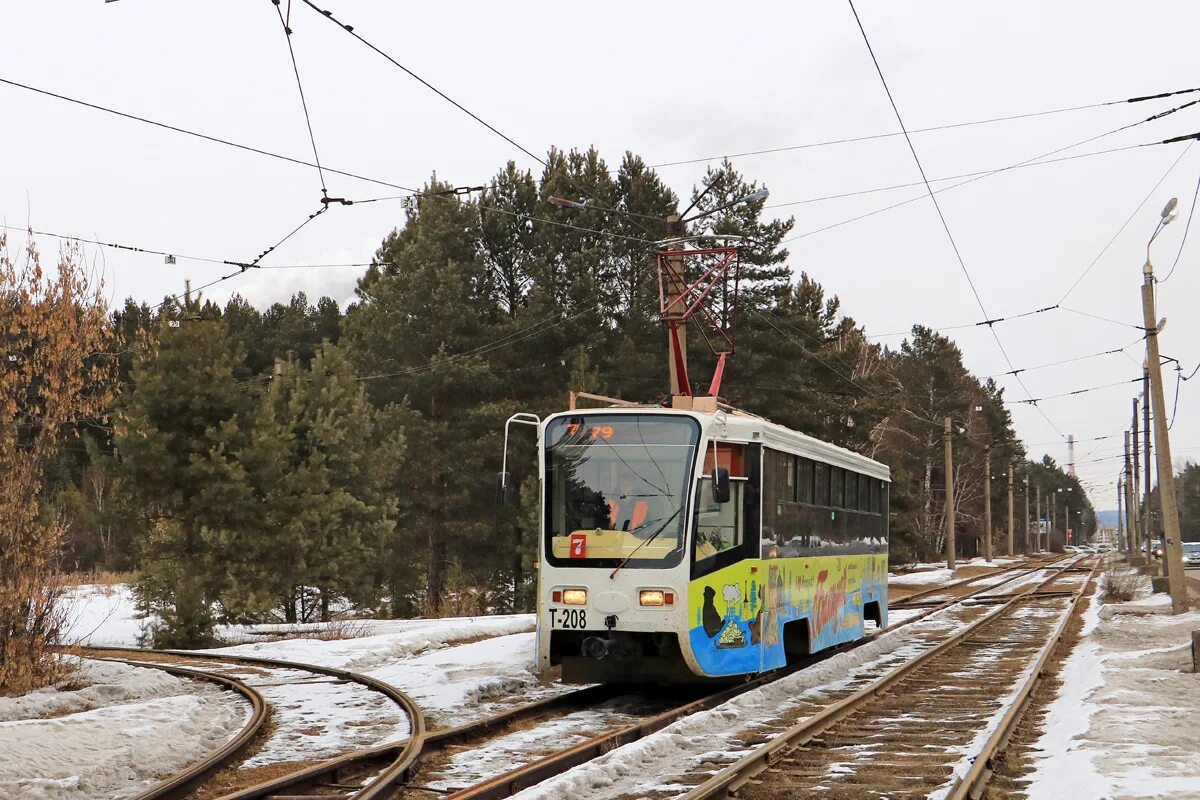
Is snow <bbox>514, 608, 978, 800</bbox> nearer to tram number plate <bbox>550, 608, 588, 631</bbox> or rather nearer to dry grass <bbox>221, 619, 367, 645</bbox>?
tram number plate <bbox>550, 608, 588, 631</bbox>

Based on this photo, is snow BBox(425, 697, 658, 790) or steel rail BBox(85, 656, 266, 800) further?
snow BBox(425, 697, 658, 790)

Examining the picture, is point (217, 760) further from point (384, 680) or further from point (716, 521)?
point (384, 680)

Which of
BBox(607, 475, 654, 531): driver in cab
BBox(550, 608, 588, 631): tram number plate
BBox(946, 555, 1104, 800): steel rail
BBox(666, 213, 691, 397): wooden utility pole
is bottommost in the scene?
BBox(946, 555, 1104, 800): steel rail

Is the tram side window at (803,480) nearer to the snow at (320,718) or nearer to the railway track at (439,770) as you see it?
the railway track at (439,770)

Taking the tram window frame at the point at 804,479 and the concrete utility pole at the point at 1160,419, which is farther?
the concrete utility pole at the point at 1160,419

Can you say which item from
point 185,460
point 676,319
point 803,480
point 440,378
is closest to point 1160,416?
point 676,319

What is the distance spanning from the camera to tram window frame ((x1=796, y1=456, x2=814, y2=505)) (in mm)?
15328

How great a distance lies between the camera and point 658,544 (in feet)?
42.1

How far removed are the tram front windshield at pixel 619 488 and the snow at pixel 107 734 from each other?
374 centimetres

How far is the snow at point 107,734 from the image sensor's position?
9047 millimetres

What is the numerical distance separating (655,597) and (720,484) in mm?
1307

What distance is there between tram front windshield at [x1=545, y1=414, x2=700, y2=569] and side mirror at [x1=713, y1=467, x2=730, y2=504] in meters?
0.63

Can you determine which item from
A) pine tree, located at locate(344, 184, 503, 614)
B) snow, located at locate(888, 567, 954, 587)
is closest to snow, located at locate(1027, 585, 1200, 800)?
pine tree, located at locate(344, 184, 503, 614)

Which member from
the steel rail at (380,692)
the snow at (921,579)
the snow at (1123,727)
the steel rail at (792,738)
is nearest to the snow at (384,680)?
the steel rail at (380,692)
